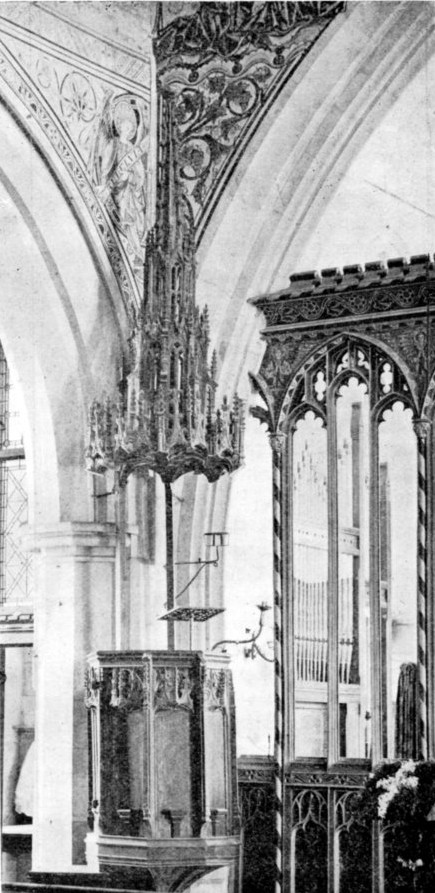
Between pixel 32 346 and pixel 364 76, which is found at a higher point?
pixel 364 76

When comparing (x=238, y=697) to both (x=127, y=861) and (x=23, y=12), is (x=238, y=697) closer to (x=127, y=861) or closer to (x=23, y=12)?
(x=127, y=861)

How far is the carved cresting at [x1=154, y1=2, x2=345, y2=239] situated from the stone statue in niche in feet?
0.84

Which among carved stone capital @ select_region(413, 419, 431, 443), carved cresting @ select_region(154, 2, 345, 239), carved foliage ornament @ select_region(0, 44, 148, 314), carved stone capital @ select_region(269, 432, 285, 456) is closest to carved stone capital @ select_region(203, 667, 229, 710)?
carved stone capital @ select_region(269, 432, 285, 456)

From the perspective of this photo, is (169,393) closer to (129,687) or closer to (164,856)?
(129,687)

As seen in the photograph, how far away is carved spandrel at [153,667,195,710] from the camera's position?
7.39 metres

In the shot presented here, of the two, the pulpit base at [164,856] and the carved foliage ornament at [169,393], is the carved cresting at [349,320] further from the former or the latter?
the pulpit base at [164,856]

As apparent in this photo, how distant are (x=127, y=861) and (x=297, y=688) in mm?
2531

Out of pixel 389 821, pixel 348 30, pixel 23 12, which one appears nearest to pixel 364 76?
pixel 348 30

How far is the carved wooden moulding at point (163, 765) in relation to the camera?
23.6ft

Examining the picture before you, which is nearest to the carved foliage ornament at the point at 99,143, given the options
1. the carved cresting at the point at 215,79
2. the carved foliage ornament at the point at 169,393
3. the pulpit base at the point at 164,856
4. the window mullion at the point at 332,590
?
the carved cresting at the point at 215,79

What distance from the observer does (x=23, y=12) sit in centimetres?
830

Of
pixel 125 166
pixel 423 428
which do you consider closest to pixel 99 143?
pixel 125 166

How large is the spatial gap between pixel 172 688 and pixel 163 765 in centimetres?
37

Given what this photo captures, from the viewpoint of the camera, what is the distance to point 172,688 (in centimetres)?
741
